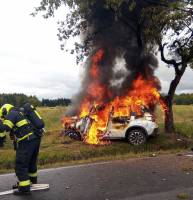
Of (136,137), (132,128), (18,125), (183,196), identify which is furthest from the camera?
(132,128)

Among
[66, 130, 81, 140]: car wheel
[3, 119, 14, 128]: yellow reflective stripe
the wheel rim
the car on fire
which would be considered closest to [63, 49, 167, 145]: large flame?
the car on fire

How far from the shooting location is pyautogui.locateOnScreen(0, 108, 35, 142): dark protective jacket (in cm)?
860

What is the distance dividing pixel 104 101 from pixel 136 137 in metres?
3.44

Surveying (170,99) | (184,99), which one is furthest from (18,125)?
(184,99)

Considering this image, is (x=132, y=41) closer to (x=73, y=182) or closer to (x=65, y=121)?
(x=65, y=121)

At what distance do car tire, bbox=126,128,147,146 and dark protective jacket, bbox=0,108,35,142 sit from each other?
8857mm

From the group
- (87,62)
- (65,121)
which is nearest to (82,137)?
(65,121)

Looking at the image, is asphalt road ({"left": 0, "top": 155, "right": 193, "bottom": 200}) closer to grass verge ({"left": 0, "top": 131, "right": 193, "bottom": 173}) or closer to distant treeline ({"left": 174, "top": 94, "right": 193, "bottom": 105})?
grass verge ({"left": 0, "top": 131, "right": 193, "bottom": 173})

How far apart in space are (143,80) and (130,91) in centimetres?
89

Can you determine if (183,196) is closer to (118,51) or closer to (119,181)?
(119,181)

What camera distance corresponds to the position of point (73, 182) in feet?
31.0

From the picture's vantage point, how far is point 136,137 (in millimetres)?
17406

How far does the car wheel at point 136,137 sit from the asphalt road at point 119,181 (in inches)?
195

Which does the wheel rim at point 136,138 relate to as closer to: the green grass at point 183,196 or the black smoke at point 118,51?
the black smoke at point 118,51
